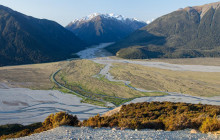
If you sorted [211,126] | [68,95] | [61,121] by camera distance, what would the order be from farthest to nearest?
[68,95], [61,121], [211,126]

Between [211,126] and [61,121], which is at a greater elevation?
[211,126]

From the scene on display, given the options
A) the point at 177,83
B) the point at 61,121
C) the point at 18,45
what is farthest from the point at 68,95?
the point at 18,45

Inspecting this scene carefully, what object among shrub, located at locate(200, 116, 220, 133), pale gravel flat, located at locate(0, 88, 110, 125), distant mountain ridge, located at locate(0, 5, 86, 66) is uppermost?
distant mountain ridge, located at locate(0, 5, 86, 66)

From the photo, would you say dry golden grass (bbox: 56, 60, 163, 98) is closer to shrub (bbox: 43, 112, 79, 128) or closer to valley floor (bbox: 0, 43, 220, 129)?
valley floor (bbox: 0, 43, 220, 129)

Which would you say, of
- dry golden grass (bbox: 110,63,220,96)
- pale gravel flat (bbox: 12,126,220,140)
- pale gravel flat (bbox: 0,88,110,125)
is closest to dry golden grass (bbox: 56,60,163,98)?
dry golden grass (bbox: 110,63,220,96)

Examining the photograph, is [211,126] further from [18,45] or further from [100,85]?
[18,45]

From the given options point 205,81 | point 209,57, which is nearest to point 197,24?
point 209,57

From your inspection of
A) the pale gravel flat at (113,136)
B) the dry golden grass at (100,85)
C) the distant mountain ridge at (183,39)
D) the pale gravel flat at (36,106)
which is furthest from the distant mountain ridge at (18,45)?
the pale gravel flat at (113,136)

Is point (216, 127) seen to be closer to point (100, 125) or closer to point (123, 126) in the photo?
point (123, 126)
